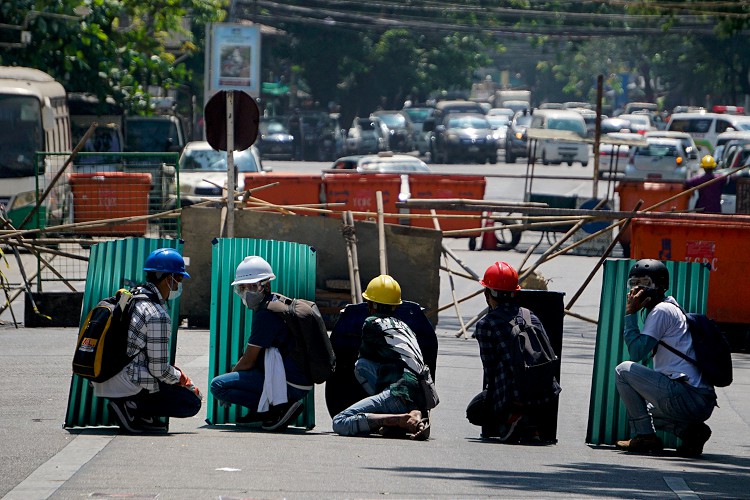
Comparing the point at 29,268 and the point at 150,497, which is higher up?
the point at 150,497

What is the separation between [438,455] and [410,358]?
73 centimetres

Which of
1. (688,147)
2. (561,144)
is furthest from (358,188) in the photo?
(561,144)

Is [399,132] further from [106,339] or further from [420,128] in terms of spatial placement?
[106,339]

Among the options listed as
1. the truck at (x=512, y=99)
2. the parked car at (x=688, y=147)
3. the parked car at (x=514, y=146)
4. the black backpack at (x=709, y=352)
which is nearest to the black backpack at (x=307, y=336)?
the black backpack at (x=709, y=352)

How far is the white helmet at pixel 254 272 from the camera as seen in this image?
28.3 feet

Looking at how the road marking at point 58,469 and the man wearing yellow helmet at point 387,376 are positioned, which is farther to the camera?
the man wearing yellow helmet at point 387,376

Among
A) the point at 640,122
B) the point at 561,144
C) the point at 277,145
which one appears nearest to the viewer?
the point at 561,144

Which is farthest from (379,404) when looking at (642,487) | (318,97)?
(318,97)

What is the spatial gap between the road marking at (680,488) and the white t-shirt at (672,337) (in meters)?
1.09

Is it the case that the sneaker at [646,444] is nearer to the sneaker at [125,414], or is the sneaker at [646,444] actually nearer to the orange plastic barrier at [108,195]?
the sneaker at [125,414]

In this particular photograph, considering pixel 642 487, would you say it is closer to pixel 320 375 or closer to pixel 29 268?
pixel 320 375

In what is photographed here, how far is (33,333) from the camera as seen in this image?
46.6 feet

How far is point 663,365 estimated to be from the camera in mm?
A: 8617

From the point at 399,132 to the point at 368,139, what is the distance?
3931 millimetres
